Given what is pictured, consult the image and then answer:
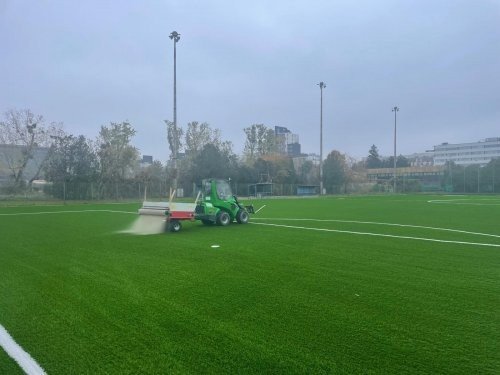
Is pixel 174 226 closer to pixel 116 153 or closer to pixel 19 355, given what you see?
pixel 19 355

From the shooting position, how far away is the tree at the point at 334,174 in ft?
211

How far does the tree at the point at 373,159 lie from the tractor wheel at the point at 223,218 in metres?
103

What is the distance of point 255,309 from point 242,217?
397 inches

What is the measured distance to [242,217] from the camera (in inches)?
582

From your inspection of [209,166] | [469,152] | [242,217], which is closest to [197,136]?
[209,166]

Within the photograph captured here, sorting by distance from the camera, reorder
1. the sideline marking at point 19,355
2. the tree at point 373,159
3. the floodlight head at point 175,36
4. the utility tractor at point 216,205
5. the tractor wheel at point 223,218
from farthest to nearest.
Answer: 1. the tree at point 373,159
2. the floodlight head at point 175,36
3. the tractor wheel at point 223,218
4. the utility tractor at point 216,205
5. the sideline marking at point 19,355

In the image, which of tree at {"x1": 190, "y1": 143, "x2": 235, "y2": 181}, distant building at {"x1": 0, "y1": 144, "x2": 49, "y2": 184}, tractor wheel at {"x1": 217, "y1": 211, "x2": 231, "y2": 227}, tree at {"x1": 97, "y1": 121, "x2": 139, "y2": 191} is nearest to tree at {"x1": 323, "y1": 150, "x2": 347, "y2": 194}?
tree at {"x1": 190, "y1": 143, "x2": 235, "y2": 181}

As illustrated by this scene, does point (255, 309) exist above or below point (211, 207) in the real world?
below

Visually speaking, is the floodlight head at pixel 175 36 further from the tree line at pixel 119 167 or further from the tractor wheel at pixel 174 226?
the tractor wheel at pixel 174 226

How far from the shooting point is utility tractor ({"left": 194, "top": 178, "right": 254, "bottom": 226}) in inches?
546

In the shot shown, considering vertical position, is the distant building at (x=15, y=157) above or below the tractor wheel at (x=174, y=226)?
above

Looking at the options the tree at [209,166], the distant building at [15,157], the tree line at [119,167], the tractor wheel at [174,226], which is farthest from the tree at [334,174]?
the tractor wheel at [174,226]

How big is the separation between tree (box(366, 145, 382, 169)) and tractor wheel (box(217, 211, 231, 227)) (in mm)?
103128

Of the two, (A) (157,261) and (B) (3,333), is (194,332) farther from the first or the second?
(A) (157,261)
